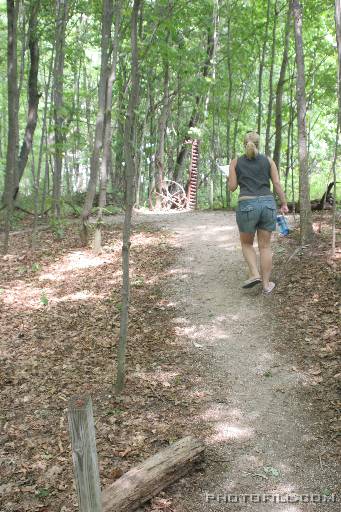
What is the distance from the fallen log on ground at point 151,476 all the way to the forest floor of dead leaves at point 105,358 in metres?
0.13

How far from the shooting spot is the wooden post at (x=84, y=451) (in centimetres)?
241

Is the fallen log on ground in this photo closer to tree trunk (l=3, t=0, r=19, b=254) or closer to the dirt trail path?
the dirt trail path

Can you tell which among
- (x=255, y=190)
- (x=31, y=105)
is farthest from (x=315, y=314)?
(x=31, y=105)

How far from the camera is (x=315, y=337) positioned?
544cm

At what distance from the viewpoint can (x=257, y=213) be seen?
621cm

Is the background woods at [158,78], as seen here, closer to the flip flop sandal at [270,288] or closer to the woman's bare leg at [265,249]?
the woman's bare leg at [265,249]

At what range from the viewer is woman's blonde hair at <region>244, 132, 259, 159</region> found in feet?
20.0

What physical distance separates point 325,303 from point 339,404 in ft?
6.29

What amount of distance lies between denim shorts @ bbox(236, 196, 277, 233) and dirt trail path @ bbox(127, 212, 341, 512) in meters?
1.02

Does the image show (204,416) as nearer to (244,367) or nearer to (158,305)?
(244,367)

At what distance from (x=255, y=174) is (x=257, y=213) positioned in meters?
0.52

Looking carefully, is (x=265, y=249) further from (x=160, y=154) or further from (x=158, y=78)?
(x=158, y=78)

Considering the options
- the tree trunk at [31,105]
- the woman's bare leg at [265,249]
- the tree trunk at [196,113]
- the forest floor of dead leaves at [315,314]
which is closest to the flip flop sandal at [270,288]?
the forest floor of dead leaves at [315,314]

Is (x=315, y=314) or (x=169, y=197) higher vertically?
(x=169, y=197)
